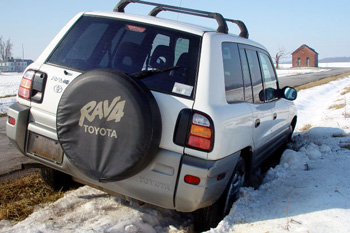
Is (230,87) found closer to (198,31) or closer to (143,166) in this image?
(198,31)

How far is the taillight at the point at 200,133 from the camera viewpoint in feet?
8.74

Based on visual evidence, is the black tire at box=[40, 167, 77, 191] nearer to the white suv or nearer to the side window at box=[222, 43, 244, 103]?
the white suv

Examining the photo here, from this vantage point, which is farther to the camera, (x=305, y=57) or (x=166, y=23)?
(x=305, y=57)

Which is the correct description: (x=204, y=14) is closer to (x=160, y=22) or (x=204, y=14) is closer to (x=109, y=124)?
(x=160, y=22)

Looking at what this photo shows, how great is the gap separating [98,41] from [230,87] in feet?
4.24

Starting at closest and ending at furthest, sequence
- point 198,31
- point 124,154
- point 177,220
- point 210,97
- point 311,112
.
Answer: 1. point 124,154
2. point 210,97
3. point 198,31
4. point 177,220
5. point 311,112

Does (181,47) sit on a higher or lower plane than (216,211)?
higher

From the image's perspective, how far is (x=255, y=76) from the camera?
409 centimetres

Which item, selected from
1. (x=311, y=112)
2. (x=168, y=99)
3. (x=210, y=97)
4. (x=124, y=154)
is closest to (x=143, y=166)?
(x=124, y=154)

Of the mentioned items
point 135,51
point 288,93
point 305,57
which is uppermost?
point 305,57

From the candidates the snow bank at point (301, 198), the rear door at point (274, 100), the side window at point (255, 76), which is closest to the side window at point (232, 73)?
the side window at point (255, 76)

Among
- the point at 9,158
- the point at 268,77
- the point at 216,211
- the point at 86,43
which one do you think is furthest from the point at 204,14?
the point at 9,158

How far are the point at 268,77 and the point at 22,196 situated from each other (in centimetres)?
A: 339

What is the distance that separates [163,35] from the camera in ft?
10.1
